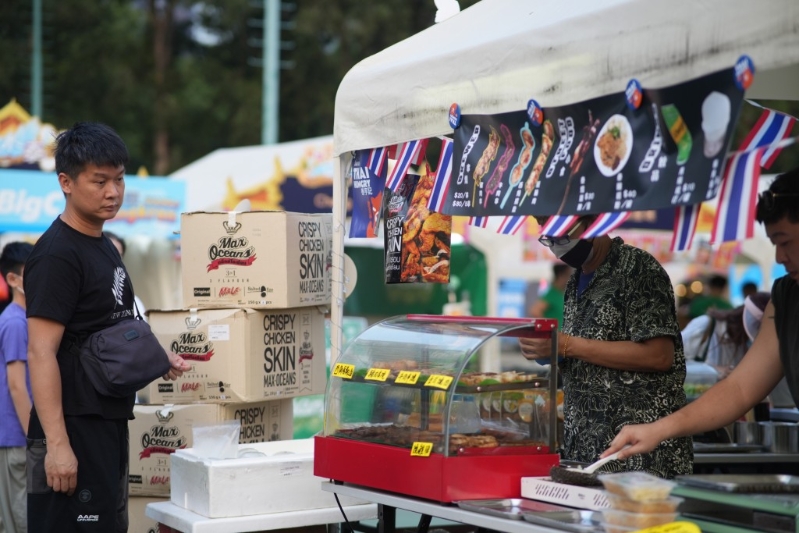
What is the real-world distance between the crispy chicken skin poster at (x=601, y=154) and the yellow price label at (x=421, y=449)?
2.71 feet

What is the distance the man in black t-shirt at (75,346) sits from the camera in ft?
11.2

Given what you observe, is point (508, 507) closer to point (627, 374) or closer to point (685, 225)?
point (627, 374)

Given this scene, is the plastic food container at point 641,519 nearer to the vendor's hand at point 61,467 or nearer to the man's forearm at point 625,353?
the man's forearm at point 625,353

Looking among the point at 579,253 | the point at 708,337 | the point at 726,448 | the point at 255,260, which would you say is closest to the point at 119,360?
the point at 255,260

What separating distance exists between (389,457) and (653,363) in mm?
986

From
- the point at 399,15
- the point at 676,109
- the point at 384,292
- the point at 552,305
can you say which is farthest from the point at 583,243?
the point at 399,15

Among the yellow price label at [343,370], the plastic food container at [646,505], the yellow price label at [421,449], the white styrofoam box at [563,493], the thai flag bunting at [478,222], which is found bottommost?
the white styrofoam box at [563,493]

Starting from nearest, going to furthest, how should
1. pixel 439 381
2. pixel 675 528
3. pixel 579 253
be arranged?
pixel 675 528, pixel 439 381, pixel 579 253

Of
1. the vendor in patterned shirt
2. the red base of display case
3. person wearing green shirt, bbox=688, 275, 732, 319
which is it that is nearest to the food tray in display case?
the red base of display case

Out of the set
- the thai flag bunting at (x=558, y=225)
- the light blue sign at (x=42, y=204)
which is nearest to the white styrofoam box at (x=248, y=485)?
the thai flag bunting at (x=558, y=225)

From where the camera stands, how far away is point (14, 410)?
4.86m

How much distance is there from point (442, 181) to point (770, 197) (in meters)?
1.33

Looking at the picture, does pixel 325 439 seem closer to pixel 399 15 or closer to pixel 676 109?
pixel 676 109

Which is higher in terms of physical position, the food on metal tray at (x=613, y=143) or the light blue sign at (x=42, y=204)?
the light blue sign at (x=42, y=204)
